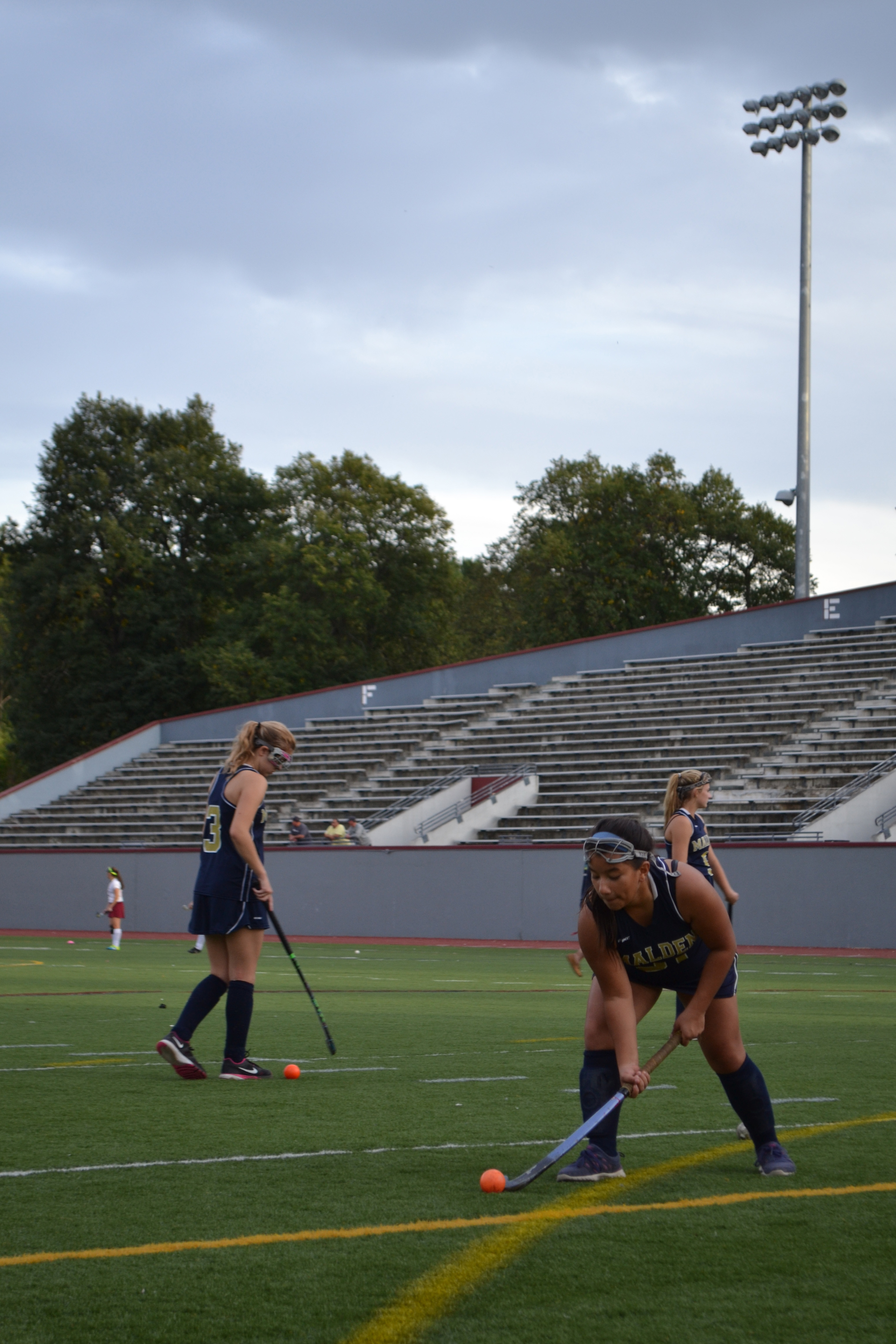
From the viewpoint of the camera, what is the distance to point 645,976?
532 centimetres

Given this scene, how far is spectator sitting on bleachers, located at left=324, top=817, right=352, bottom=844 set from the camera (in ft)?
107

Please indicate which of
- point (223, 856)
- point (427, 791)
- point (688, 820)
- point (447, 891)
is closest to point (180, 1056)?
point (223, 856)

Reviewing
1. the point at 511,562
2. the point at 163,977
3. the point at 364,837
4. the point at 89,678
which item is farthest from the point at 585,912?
the point at 511,562

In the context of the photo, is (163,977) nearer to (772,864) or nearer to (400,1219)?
(772,864)

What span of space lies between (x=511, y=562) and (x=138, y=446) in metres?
17.2

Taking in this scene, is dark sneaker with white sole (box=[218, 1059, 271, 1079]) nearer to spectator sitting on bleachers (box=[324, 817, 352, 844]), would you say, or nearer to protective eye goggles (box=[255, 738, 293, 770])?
protective eye goggles (box=[255, 738, 293, 770])

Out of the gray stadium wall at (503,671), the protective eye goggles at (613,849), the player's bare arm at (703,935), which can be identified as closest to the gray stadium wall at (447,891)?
the gray stadium wall at (503,671)

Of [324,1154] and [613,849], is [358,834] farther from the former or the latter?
[613,849]

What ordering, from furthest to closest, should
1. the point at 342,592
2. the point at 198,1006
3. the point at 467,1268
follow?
1. the point at 342,592
2. the point at 198,1006
3. the point at 467,1268

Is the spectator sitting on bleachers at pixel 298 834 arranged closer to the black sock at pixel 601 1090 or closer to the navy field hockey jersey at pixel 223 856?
the navy field hockey jersey at pixel 223 856

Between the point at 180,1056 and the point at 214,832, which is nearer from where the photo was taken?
the point at 180,1056

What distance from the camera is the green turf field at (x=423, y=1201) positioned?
143 inches

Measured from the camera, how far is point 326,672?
2240 inches

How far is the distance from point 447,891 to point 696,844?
20.9 metres
